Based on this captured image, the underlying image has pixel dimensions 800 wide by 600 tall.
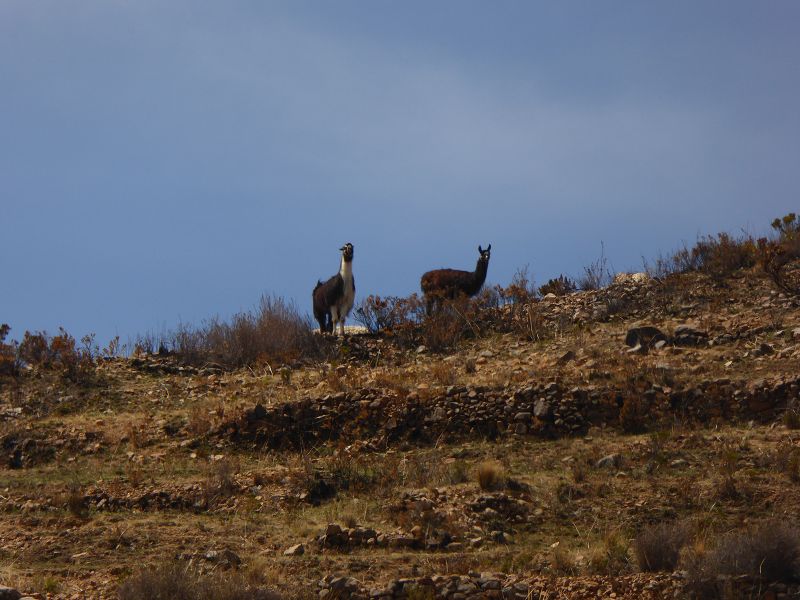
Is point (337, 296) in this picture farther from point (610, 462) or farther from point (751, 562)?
point (751, 562)

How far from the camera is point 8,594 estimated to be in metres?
9.27

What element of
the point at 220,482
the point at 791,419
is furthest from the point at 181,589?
the point at 791,419

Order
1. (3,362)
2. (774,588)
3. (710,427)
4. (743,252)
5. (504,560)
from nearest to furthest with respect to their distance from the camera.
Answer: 1. (774,588)
2. (504,560)
3. (710,427)
4. (3,362)
5. (743,252)

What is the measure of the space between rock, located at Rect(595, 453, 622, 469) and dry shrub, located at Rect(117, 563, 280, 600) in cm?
543

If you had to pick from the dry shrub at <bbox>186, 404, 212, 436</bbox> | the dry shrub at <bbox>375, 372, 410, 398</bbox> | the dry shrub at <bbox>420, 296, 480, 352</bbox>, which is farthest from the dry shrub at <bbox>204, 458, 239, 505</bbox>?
the dry shrub at <bbox>420, 296, 480, 352</bbox>

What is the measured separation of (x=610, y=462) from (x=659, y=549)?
339 centimetres

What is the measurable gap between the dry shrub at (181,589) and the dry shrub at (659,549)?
139 inches

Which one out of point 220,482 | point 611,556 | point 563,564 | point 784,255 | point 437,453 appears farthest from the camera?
point 784,255

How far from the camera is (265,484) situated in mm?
13594

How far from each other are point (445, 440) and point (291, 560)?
15.9ft

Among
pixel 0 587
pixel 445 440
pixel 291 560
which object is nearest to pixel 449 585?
pixel 291 560

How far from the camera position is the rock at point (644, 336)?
1767cm

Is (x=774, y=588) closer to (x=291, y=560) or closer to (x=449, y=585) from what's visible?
(x=449, y=585)

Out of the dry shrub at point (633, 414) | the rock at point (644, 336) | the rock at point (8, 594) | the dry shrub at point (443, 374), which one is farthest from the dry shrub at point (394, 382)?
the rock at point (8, 594)
